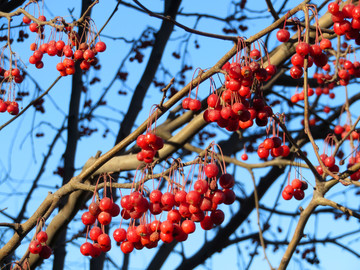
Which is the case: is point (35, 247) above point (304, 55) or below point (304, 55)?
below

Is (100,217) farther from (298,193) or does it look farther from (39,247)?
(298,193)

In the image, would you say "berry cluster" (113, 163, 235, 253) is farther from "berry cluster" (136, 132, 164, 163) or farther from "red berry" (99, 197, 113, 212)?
"berry cluster" (136, 132, 164, 163)

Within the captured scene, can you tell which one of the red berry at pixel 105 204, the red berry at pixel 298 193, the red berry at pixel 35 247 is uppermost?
the red berry at pixel 298 193

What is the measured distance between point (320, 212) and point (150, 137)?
382 cm

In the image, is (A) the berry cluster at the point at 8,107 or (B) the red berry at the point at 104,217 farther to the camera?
(A) the berry cluster at the point at 8,107

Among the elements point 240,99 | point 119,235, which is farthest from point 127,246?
point 240,99

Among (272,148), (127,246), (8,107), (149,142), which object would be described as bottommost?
(127,246)

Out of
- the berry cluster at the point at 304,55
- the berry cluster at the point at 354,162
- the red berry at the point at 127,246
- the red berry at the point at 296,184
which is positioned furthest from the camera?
the berry cluster at the point at 354,162

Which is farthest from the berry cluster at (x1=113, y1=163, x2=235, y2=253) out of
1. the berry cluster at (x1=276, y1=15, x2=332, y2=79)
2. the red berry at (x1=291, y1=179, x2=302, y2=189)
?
the red berry at (x1=291, y1=179, x2=302, y2=189)

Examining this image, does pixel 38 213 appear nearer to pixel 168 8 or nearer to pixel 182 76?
pixel 168 8

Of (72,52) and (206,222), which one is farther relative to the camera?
(72,52)

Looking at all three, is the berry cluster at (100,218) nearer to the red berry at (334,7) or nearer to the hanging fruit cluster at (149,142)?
the hanging fruit cluster at (149,142)

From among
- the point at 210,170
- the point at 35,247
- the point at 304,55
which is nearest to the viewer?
the point at 210,170

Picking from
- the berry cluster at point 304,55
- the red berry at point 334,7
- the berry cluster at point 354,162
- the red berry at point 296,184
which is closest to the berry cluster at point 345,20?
the red berry at point 334,7
